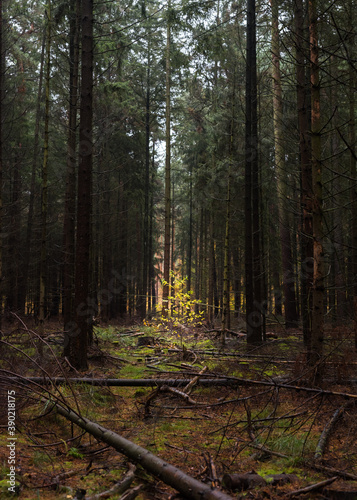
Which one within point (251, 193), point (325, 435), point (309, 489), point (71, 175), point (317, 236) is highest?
point (71, 175)

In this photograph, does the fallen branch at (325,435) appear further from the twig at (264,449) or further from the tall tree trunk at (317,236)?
the tall tree trunk at (317,236)

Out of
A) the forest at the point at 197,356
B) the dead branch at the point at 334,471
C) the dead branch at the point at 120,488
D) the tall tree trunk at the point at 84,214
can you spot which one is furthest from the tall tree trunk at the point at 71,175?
the dead branch at the point at 334,471

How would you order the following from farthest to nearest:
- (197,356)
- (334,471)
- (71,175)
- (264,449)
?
(71,175) → (197,356) → (264,449) → (334,471)

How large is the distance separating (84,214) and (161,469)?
5966 millimetres

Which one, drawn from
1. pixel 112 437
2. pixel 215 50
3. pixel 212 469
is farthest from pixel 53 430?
pixel 215 50

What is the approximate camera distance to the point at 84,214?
26.1 feet

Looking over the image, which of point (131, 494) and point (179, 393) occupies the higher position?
point (131, 494)

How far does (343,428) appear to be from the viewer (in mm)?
4527

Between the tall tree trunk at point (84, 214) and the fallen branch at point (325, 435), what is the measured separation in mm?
5154

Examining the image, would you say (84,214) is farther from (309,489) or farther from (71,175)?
(309,489)

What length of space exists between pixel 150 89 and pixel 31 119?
24.1 ft

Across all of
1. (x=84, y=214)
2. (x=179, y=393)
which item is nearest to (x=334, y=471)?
(x=179, y=393)

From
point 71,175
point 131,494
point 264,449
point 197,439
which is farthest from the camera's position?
point 71,175

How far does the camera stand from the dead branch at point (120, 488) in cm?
274
